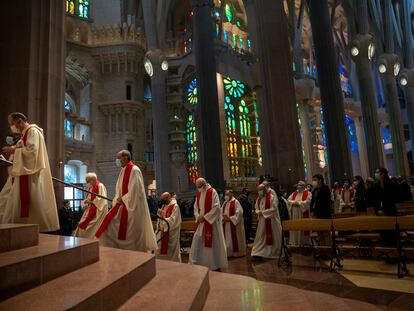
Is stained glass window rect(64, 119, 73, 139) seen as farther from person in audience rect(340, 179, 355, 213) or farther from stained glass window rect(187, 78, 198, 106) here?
person in audience rect(340, 179, 355, 213)

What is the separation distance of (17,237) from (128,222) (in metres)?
2.23

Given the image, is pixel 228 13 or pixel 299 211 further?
pixel 228 13

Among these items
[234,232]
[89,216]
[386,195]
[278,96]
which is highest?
[278,96]

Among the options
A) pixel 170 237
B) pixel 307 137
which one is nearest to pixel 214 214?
pixel 170 237

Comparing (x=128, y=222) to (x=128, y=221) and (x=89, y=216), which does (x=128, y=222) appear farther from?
(x=89, y=216)

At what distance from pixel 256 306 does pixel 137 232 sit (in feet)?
8.22

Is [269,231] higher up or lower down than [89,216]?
lower down

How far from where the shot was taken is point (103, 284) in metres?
2.40

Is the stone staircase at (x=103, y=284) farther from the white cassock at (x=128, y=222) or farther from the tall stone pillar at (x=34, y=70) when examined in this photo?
the tall stone pillar at (x=34, y=70)

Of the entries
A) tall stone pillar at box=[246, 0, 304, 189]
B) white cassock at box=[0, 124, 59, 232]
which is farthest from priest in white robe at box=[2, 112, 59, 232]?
tall stone pillar at box=[246, 0, 304, 189]

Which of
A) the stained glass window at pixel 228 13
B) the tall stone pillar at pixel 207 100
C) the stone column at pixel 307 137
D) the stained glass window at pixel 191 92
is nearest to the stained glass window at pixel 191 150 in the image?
→ the stained glass window at pixel 191 92

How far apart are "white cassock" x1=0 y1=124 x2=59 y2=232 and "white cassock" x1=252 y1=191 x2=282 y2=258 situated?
4872 mm

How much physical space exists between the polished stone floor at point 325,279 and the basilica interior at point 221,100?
0.03 meters

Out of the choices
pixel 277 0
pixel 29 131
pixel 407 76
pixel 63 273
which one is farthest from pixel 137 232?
pixel 407 76
